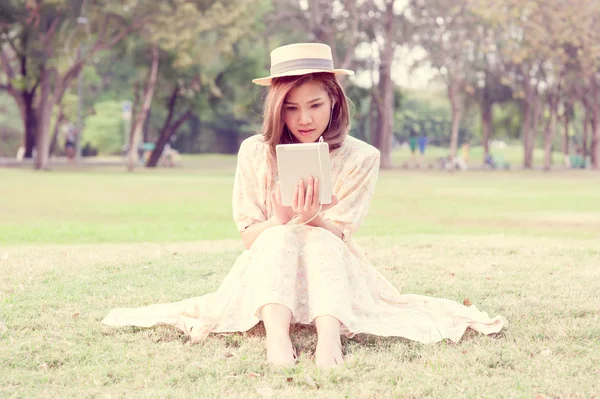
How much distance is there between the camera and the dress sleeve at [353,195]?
479 centimetres

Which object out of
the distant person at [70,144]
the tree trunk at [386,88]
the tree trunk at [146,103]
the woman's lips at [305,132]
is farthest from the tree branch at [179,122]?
the woman's lips at [305,132]

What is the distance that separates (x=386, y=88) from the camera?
39531 mm

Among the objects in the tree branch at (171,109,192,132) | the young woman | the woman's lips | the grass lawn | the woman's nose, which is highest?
the tree branch at (171,109,192,132)

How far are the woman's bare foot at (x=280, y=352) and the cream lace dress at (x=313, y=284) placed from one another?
225 millimetres

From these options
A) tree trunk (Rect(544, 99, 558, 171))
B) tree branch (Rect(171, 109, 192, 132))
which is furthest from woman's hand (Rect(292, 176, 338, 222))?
tree trunk (Rect(544, 99, 558, 171))

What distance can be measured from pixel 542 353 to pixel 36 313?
3.06 metres

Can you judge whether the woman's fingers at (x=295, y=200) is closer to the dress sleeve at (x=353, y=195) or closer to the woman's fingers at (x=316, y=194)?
the woman's fingers at (x=316, y=194)

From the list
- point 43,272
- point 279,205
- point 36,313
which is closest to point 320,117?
point 279,205

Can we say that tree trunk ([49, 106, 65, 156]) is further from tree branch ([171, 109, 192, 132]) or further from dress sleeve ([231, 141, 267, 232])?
dress sleeve ([231, 141, 267, 232])

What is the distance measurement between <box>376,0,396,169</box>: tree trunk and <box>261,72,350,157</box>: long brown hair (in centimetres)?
3231

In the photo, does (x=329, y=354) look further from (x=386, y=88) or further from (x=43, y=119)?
(x=386, y=88)

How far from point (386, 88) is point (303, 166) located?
3595 cm

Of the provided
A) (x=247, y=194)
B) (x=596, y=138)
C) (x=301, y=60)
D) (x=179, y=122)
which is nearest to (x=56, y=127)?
(x=179, y=122)

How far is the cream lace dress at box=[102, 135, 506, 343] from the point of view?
436 cm
